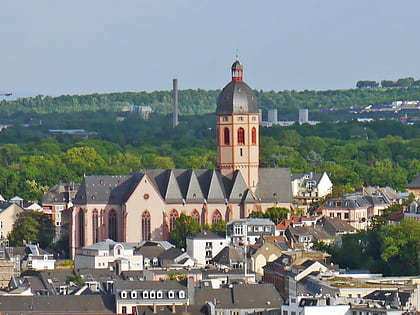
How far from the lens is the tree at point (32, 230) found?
138 meters

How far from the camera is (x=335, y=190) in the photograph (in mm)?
152750

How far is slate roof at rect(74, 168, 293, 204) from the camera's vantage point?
447ft

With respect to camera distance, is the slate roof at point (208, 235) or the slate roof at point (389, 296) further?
the slate roof at point (208, 235)

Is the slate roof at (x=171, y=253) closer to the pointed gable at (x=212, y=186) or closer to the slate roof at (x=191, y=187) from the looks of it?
the slate roof at (x=191, y=187)

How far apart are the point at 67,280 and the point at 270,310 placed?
50.3 ft

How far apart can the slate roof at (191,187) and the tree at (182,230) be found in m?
3.06

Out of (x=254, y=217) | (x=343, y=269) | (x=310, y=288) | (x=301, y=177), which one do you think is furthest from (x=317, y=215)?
(x=310, y=288)

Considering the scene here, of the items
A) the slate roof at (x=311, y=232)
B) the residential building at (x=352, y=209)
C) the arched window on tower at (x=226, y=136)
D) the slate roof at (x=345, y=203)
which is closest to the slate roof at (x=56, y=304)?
the slate roof at (x=311, y=232)

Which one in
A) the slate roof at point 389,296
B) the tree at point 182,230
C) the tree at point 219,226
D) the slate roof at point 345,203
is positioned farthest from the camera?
the slate roof at point 345,203

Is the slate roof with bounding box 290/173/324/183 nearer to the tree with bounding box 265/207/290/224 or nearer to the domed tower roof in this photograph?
the domed tower roof

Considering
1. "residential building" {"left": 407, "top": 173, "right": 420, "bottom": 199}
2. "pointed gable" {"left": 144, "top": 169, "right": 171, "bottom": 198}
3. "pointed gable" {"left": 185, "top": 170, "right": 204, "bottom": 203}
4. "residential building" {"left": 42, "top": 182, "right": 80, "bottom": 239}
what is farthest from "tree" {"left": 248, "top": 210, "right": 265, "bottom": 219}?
"residential building" {"left": 407, "top": 173, "right": 420, "bottom": 199}

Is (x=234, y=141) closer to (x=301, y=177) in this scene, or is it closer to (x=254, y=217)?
(x=254, y=217)

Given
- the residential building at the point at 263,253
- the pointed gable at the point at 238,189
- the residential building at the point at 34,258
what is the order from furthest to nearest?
the pointed gable at the point at 238,189 → the residential building at the point at 34,258 → the residential building at the point at 263,253

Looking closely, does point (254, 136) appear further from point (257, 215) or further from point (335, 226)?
point (335, 226)
